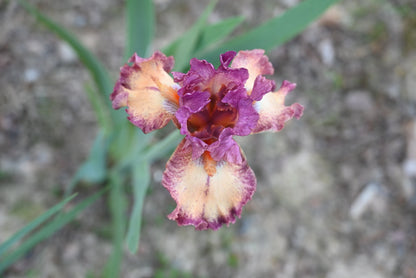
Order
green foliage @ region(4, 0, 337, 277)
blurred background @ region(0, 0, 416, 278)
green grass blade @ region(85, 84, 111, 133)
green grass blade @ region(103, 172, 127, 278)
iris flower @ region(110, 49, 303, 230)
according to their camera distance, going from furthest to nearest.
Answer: blurred background @ region(0, 0, 416, 278), green grass blade @ region(85, 84, 111, 133), green grass blade @ region(103, 172, 127, 278), green foliage @ region(4, 0, 337, 277), iris flower @ region(110, 49, 303, 230)

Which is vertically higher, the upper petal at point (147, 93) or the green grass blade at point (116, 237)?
the upper petal at point (147, 93)

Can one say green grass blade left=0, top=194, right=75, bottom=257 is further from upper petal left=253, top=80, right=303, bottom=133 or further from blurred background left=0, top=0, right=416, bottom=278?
blurred background left=0, top=0, right=416, bottom=278

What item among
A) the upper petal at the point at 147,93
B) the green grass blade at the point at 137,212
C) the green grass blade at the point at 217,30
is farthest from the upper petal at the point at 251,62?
the green grass blade at the point at 137,212

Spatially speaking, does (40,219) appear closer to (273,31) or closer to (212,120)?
(212,120)

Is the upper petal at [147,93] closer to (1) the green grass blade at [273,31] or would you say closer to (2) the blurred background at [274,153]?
(1) the green grass blade at [273,31]

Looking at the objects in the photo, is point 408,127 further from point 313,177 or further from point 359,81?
point 313,177

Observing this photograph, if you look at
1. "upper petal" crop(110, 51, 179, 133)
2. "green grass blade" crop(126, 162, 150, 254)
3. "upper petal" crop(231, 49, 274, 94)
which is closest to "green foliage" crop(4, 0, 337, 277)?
"green grass blade" crop(126, 162, 150, 254)
